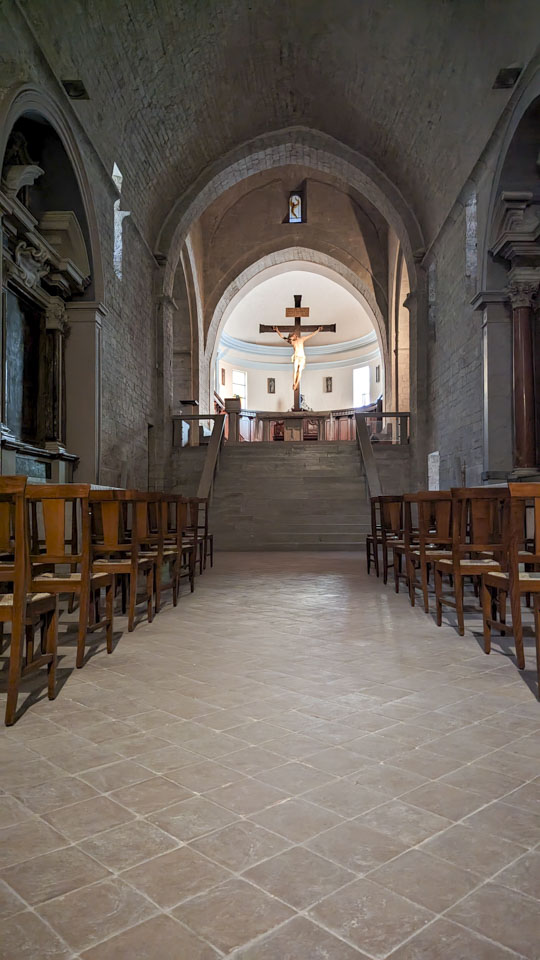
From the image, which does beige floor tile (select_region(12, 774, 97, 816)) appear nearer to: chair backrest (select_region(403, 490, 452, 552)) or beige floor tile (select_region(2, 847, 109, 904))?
beige floor tile (select_region(2, 847, 109, 904))

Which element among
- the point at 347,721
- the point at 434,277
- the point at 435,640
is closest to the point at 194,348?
the point at 434,277

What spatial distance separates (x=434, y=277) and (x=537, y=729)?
39.7 feet

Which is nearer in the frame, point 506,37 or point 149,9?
point 506,37

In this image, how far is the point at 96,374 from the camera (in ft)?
32.6

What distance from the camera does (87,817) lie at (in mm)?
1935

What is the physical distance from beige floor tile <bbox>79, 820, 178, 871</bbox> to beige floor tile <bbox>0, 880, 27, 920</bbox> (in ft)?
0.72

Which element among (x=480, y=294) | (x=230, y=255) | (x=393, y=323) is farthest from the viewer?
(x=230, y=255)

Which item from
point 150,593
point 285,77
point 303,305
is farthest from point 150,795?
point 303,305

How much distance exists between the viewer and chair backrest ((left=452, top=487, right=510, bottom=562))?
4.41 metres

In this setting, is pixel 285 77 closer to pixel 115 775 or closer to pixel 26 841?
pixel 115 775

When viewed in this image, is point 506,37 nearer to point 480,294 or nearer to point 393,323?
point 480,294

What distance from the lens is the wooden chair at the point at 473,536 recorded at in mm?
Result: 4430

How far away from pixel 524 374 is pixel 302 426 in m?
14.9

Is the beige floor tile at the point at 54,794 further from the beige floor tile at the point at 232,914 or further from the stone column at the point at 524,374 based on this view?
the stone column at the point at 524,374
